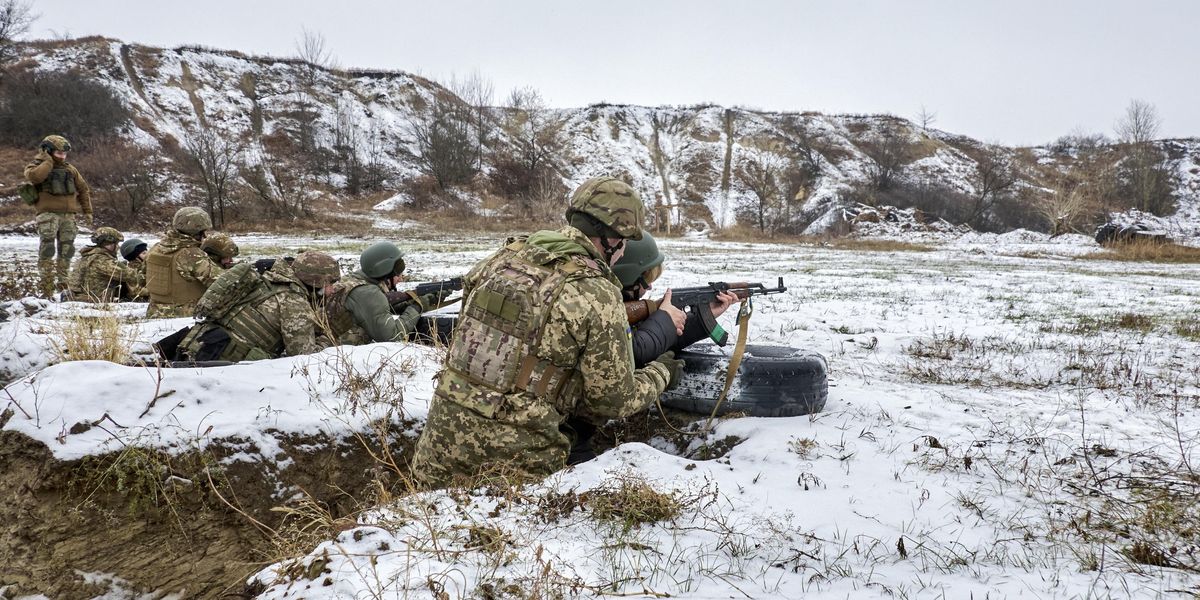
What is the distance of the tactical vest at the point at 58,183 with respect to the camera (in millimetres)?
9469

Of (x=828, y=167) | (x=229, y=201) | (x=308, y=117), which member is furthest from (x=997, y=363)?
(x=828, y=167)

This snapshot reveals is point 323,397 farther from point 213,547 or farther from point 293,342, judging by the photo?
point 293,342

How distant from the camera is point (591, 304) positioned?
258cm

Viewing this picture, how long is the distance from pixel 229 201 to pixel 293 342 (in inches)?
1113

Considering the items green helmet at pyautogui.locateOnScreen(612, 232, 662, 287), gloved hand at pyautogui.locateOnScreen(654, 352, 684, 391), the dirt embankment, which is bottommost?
the dirt embankment

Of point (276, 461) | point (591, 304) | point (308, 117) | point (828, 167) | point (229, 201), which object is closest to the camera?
point (591, 304)

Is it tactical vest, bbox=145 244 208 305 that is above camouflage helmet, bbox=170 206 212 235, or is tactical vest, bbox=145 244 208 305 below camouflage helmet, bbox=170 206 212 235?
below

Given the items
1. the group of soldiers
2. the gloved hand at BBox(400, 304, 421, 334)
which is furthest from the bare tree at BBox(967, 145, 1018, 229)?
the group of soldiers

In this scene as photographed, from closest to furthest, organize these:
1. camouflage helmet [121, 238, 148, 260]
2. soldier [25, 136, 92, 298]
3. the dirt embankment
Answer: the dirt embankment
camouflage helmet [121, 238, 148, 260]
soldier [25, 136, 92, 298]

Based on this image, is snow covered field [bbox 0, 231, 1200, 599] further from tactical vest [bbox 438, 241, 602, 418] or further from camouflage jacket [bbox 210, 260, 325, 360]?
camouflage jacket [bbox 210, 260, 325, 360]

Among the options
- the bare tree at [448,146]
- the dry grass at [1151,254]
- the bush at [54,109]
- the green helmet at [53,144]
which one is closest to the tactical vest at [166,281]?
the green helmet at [53,144]

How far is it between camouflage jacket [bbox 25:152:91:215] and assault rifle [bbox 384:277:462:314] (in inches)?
310

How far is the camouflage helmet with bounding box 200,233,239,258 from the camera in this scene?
7.27 m

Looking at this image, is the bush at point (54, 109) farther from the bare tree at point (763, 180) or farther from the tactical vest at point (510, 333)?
the bare tree at point (763, 180)
